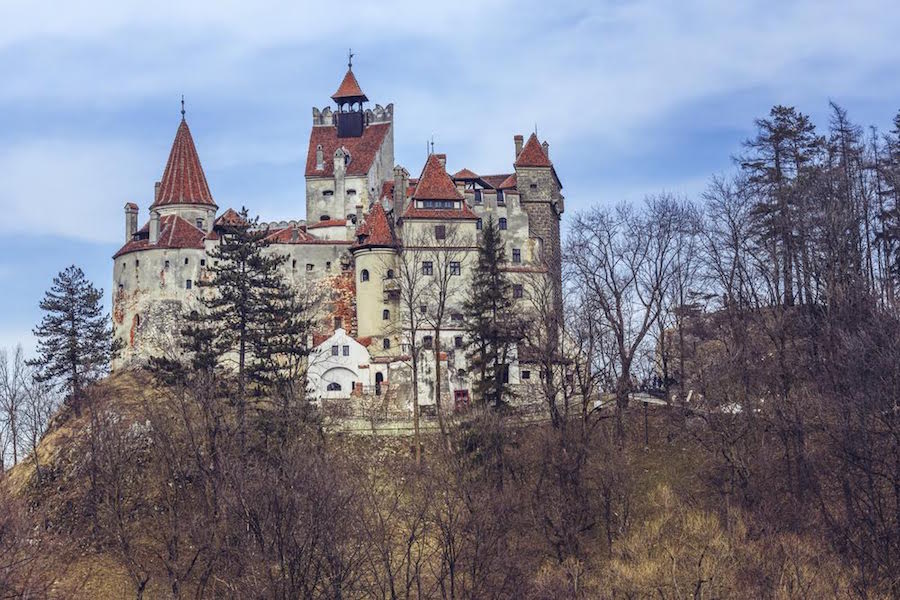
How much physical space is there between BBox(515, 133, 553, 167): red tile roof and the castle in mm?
86

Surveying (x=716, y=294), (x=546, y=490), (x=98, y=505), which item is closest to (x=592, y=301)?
(x=716, y=294)

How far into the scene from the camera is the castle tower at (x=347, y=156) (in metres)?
81.4

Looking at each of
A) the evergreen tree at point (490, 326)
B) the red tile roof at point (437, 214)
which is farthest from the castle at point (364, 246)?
the evergreen tree at point (490, 326)

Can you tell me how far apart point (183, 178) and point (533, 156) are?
2260cm

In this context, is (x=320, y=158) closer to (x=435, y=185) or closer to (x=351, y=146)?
(x=351, y=146)

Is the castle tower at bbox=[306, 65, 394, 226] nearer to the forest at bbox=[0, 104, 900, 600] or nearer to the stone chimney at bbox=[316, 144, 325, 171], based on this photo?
the stone chimney at bbox=[316, 144, 325, 171]

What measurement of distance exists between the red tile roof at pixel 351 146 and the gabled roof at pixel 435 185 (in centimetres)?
848

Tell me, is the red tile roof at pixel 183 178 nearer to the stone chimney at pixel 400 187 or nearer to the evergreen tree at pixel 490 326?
the stone chimney at pixel 400 187

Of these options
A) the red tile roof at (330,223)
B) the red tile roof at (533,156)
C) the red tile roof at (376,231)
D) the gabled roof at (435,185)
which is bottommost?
the red tile roof at (376,231)

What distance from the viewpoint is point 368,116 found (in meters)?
86.9

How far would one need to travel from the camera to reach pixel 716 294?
64562mm

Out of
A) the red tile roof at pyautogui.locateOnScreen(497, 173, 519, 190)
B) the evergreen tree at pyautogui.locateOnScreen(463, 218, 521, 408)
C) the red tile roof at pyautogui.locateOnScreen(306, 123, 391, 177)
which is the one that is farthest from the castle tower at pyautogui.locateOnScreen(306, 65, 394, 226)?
the evergreen tree at pyautogui.locateOnScreen(463, 218, 521, 408)

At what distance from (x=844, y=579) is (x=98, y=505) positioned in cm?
2930

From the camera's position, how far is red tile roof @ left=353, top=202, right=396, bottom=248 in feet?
240
